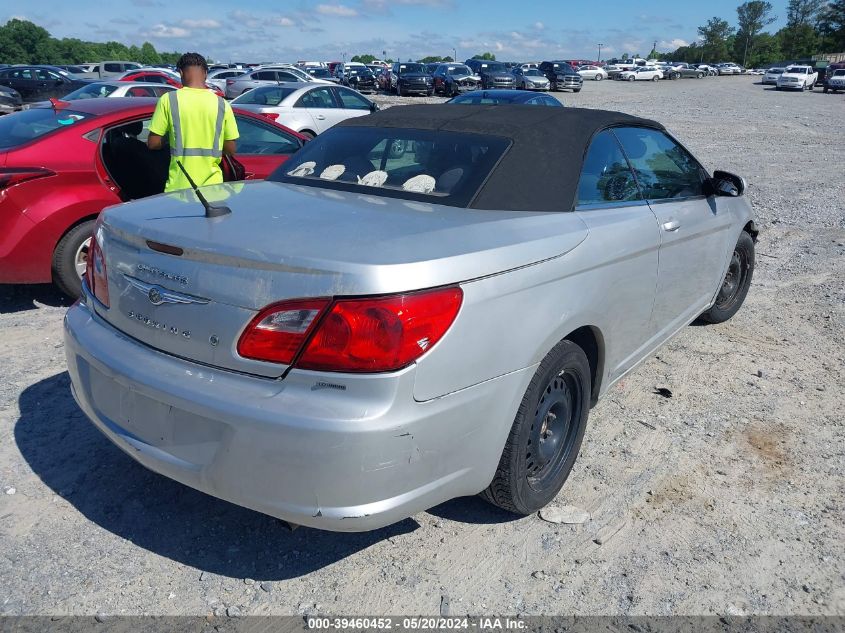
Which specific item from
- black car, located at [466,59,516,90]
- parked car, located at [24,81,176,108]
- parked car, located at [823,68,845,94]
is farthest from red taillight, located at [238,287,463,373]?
parked car, located at [823,68,845,94]

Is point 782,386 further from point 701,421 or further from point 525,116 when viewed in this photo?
point 525,116

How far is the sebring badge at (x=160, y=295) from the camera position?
2.39m

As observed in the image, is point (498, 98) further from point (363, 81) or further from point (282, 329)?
point (363, 81)

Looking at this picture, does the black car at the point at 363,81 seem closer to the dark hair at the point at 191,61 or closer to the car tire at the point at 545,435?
the dark hair at the point at 191,61

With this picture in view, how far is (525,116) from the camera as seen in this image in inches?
142

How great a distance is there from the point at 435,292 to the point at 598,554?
4.39 ft

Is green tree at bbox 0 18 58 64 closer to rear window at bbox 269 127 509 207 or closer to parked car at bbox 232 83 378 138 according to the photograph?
parked car at bbox 232 83 378 138

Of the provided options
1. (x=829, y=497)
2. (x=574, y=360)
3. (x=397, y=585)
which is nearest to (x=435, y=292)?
(x=574, y=360)

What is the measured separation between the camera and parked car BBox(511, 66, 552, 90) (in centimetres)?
3750

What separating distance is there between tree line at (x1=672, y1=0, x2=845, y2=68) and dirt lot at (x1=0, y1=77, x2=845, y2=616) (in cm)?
10695

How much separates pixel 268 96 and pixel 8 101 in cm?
1341

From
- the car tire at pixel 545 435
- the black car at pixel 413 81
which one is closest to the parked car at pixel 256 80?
the black car at pixel 413 81

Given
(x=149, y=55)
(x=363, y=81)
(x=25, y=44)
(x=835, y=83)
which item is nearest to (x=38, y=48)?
(x=25, y=44)

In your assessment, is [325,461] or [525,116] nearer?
[325,461]
